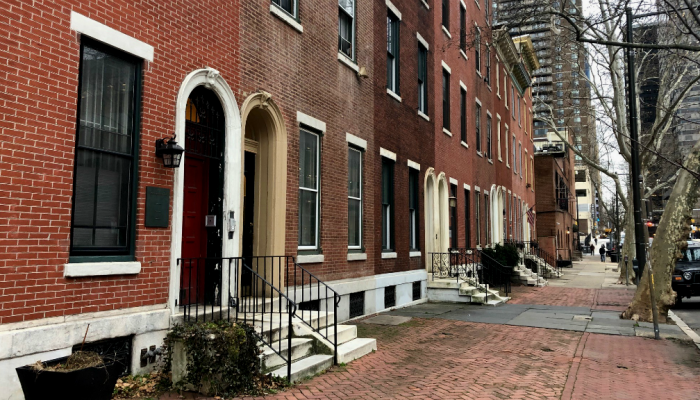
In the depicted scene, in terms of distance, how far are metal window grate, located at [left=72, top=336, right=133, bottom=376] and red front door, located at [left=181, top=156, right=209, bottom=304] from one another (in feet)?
4.57

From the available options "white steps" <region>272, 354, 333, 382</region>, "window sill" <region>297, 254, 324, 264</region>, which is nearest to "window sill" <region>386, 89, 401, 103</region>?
"window sill" <region>297, 254, 324, 264</region>

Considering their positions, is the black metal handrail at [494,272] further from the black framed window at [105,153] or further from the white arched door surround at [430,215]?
the black framed window at [105,153]

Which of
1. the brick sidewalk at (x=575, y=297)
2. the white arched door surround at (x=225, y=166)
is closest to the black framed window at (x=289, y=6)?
the white arched door surround at (x=225, y=166)

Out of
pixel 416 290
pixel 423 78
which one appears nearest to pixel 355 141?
pixel 416 290

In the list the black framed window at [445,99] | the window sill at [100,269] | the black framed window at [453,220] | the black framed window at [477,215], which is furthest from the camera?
the black framed window at [477,215]

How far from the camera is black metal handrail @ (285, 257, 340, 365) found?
7.92 meters

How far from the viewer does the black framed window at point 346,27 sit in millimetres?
12195

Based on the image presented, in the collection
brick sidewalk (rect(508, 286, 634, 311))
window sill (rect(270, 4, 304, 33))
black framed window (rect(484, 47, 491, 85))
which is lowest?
brick sidewalk (rect(508, 286, 634, 311))

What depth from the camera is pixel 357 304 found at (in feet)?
40.2

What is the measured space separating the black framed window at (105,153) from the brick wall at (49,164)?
144 mm

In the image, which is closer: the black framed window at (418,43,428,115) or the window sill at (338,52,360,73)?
the window sill at (338,52,360,73)

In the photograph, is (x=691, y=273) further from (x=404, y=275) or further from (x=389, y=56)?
(x=389, y=56)

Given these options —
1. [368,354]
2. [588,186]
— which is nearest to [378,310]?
[368,354]

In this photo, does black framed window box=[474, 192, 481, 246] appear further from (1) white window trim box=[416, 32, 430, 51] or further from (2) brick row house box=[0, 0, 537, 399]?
(1) white window trim box=[416, 32, 430, 51]
